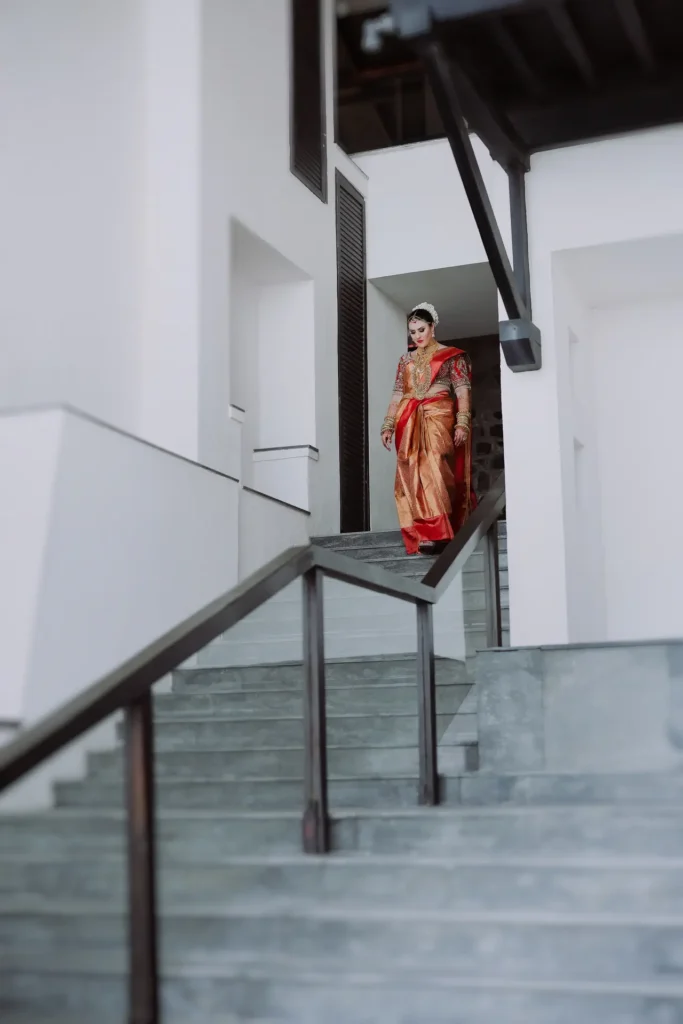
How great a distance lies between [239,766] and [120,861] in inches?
20.2

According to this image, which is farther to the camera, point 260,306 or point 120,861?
point 260,306

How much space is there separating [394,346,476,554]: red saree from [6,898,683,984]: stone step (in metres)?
3.81

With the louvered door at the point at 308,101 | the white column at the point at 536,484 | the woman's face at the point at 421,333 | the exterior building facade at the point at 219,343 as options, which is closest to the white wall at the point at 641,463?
the exterior building facade at the point at 219,343

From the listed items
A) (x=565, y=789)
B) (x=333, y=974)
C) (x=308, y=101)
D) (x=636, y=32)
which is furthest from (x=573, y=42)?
(x=308, y=101)

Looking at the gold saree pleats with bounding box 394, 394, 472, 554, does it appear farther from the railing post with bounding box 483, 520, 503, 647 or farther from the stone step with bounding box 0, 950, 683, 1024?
the stone step with bounding box 0, 950, 683, 1024

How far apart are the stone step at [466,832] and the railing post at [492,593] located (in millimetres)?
1348

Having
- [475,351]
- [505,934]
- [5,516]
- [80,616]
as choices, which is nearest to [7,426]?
[5,516]

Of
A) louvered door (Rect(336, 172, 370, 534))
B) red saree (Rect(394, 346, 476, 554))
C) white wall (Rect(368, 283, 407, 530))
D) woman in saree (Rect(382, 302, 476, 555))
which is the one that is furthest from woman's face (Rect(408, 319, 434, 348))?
white wall (Rect(368, 283, 407, 530))

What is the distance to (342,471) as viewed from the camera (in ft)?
26.0

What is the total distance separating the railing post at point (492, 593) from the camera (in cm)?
459

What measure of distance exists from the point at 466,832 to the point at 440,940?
535 millimetres

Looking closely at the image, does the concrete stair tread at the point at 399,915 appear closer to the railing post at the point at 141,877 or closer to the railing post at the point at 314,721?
the railing post at the point at 141,877

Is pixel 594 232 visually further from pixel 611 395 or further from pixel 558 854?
pixel 558 854

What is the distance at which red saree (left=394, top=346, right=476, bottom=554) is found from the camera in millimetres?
6441
